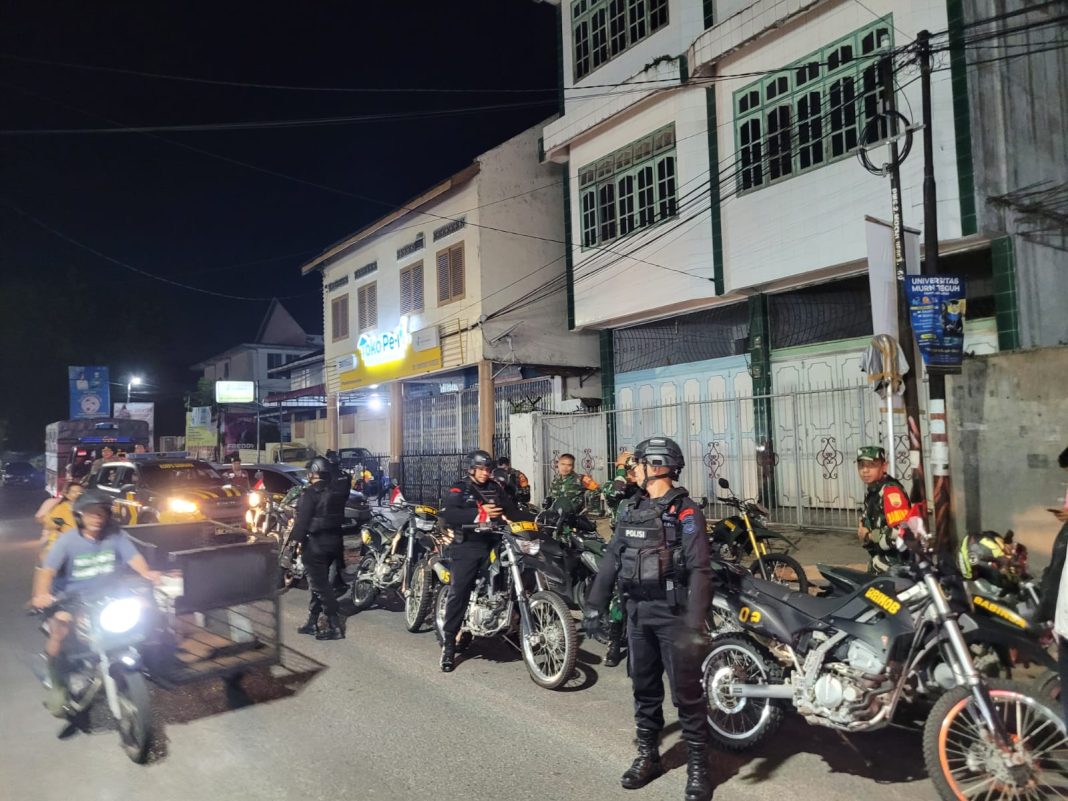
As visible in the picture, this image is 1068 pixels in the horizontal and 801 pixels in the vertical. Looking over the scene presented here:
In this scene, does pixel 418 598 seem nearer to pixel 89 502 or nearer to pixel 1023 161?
pixel 89 502

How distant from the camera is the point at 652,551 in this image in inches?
158

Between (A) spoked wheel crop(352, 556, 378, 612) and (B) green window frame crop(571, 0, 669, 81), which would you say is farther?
(B) green window frame crop(571, 0, 669, 81)

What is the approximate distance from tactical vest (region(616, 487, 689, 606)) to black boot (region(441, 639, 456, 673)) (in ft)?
8.65

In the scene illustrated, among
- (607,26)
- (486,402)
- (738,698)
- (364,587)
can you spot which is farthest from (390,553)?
(607,26)

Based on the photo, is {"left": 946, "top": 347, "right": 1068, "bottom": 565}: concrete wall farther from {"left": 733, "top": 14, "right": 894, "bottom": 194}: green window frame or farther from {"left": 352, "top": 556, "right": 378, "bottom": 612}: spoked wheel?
{"left": 352, "top": 556, "right": 378, "bottom": 612}: spoked wheel

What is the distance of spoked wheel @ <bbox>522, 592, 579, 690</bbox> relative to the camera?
18.5 ft

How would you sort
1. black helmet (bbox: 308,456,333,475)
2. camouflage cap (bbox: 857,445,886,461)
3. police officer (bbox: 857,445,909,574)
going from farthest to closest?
black helmet (bbox: 308,456,333,475) < camouflage cap (bbox: 857,445,886,461) < police officer (bbox: 857,445,909,574)

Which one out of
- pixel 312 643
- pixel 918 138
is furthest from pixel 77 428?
pixel 918 138

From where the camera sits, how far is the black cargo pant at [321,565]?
24.6ft

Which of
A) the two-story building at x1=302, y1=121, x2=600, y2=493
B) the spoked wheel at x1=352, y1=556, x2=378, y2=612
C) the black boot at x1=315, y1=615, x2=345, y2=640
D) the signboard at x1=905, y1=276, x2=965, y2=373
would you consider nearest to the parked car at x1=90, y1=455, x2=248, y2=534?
→ the spoked wheel at x1=352, y1=556, x2=378, y2=612

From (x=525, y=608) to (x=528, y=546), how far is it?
541mm

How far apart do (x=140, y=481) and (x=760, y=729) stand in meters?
12.1

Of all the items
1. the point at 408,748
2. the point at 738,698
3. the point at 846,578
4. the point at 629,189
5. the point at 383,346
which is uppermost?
the point at 629,189

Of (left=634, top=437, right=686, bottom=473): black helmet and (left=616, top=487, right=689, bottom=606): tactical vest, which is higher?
(left=634, top=437, right=686, bottom=473): black helmet
